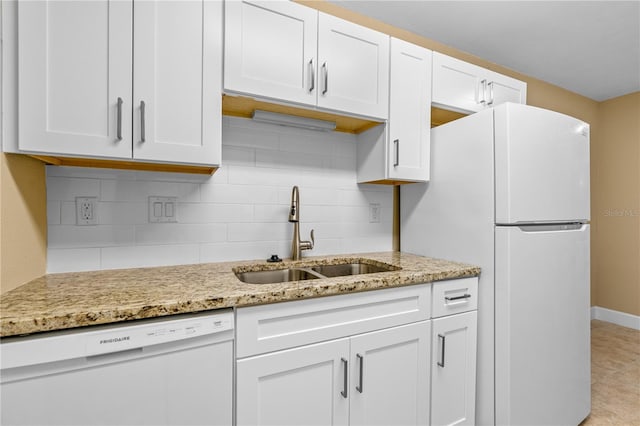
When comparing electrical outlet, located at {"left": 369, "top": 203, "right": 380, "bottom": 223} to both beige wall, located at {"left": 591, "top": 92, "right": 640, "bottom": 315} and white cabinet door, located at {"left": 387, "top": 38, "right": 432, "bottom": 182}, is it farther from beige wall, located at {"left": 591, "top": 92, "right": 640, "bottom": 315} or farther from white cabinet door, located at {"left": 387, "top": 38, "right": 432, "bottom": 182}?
beige wall, located at {"left": 591, "top": 92, "right": 640, "bottom": 315}

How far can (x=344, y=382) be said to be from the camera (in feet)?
4.21

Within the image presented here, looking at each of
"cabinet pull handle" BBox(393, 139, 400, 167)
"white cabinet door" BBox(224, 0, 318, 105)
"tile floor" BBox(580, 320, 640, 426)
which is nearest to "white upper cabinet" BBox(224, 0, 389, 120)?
"white cabinet door" BBox(224, 0, 318, 105)

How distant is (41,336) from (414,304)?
1371 mm

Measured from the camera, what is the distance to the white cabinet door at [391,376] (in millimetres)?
1320

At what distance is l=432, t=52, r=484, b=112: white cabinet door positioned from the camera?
1960 millimetres

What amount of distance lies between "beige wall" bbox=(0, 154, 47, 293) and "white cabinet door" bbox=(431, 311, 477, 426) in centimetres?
174

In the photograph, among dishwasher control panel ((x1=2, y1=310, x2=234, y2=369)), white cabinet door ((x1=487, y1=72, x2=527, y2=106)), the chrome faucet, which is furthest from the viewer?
white cabinet door ((x1=487, y1=72, x2=527, y2=106))

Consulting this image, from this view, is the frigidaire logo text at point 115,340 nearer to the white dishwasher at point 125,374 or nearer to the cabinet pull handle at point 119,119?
the white dishwasher at point 125,374

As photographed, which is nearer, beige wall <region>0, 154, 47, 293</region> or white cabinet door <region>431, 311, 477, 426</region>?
beige wall <region>0, 154, 47, 293</region>

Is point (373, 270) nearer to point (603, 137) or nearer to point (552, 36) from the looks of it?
point (552, 36)

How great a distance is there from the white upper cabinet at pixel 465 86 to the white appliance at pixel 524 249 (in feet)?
0.97

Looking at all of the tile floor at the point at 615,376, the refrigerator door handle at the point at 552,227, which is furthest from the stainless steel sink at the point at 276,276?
the tile floor at the point at 615,376

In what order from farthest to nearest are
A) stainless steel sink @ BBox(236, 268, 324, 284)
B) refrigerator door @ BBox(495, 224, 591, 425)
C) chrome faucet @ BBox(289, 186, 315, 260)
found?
chrome faucet @ BBox(289, 186, 315, 260)
stainless steel sink @ BBox(236, 268, 324, 284)
refrigerator door @ BBox(495, 224, 591, 425)

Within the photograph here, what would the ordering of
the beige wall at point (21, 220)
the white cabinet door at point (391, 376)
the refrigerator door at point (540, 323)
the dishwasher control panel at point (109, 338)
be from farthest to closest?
1. the refrigerator door at point (540, 323)
2. the white cabinet door at point (391, 376)
3. the beige wall at point (21, 220)
4. the dishwasher control panel at point (109, 338)
